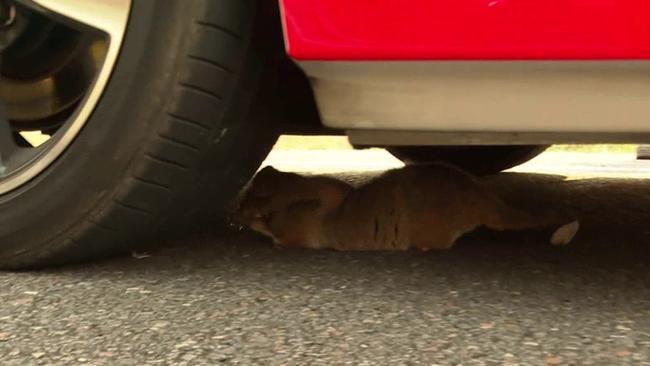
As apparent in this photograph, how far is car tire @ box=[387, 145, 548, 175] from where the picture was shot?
2754 millimetres

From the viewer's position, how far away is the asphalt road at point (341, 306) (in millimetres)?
1146

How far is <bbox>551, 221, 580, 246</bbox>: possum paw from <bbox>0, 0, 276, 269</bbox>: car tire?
83 centimetres

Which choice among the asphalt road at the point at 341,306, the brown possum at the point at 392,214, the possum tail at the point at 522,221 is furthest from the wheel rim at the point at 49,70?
the possum tail at the point at 522,221

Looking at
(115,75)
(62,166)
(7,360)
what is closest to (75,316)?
(7,360)

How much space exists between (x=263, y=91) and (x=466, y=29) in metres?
0.50

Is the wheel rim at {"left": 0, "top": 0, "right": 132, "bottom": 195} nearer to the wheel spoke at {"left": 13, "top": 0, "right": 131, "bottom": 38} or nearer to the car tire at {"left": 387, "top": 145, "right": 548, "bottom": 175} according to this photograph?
the wheel spoke at {"left": 13, "top": 0, "right": 131, "bottom": 38}

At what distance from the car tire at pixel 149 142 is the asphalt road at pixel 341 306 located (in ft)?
0.36

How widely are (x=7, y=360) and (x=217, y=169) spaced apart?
56cm

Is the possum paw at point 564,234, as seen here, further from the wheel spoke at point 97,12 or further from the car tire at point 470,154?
the wheel spoke at point 97,12

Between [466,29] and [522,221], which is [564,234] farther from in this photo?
[466,29]

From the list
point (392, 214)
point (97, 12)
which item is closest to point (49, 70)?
point (97, 12)

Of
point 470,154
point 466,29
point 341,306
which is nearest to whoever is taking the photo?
point 466,29

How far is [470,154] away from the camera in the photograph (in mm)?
2805

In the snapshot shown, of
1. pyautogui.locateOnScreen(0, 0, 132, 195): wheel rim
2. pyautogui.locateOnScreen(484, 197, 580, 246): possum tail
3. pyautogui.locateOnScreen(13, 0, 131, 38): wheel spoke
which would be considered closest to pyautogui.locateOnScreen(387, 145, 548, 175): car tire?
pyautogui.locateOnScreen(484, 197, 580, 246): possum tail
